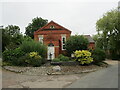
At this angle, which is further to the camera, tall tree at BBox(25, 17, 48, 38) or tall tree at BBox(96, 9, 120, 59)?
tall tree at BBox(25, 17, 48, 38)

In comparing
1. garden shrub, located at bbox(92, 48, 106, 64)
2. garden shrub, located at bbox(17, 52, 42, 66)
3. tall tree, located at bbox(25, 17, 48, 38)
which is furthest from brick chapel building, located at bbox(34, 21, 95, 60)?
tall tree, located at bbox(25, 17, 48, 38)

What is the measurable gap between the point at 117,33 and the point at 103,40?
11.5 ft

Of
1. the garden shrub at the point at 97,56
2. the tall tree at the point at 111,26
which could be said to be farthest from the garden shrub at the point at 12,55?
the tall tree at the point at 111,26

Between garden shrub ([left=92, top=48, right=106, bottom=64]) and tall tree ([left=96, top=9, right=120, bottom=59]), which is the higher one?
tall tree ([left=96, top=9, right=120, bottom=59])

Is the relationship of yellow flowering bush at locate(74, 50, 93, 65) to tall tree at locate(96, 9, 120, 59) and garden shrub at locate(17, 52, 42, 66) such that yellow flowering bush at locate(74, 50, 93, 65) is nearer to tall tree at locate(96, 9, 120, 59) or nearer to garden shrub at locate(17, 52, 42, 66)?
garden shrub at locate(17, 52, 42, 66)

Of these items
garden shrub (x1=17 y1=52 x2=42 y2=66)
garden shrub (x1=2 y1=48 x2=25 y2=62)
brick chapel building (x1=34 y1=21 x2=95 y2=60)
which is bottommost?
garden shrub (x1=17 y1=52 x2=42 y2=66)

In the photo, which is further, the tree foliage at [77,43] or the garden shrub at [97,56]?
the tree foliage at [77,43]

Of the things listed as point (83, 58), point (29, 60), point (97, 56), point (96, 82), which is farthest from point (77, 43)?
point (96, 82)

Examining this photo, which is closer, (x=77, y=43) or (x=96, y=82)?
(x=96, y=82)

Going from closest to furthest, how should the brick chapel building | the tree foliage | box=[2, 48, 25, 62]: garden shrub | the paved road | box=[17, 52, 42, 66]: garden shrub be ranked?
the paved road < box=[17, 52, 42, 66]: garden shrub < box=[2, 48, 25, 62]: garden shrub < the tree foliage < the brick chapel building

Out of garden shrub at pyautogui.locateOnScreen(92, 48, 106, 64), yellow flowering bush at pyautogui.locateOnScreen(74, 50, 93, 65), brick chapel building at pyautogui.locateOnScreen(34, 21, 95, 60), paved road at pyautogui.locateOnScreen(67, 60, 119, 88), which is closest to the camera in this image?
paved road at pyautogui.locateOnScreen(67, 60, 119, 88)

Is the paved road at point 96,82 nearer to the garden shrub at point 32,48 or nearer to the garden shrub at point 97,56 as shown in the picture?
the garden shrub at point 97,56

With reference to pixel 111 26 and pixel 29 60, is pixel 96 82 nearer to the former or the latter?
pixel 29 60

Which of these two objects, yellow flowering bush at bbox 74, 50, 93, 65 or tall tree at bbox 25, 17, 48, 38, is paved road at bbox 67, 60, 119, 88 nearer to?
yellow flowering bush at bbox 74, 50, 93, 65
